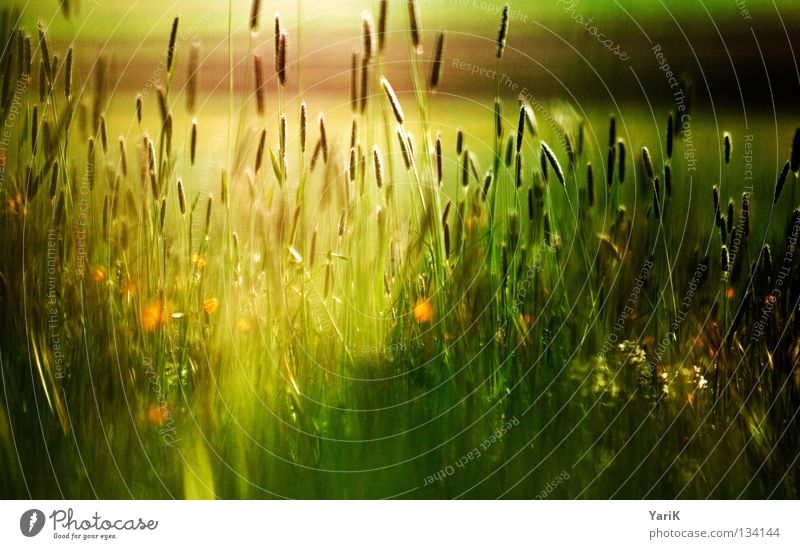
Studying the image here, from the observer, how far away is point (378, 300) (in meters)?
1.16

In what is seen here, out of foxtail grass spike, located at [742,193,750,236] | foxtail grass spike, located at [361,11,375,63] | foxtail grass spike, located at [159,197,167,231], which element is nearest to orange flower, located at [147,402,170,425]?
foxtail grass spike, located at [159,197,167,231]

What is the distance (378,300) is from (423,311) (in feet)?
0.24

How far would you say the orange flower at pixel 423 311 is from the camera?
117 centimetres

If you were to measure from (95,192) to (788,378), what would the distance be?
114cm

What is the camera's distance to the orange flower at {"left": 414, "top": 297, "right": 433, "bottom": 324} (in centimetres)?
117

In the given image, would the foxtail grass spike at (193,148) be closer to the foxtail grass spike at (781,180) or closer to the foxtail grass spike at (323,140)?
the foxtail grass spike at (323,140)

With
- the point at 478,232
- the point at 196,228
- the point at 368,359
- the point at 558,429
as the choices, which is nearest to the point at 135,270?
the point at 196,228

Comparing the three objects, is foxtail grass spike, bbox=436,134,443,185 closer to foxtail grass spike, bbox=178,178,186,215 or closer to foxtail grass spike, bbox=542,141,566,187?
foxtail grass spike, bbox=542,141,566,187

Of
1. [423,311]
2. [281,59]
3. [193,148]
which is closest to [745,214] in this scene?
[423,311]

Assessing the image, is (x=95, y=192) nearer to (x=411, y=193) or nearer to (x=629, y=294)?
(x=411, y=193)

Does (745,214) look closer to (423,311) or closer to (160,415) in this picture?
(423,311)

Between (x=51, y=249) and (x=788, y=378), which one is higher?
(x=51, y=249)

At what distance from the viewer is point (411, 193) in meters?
1.16
